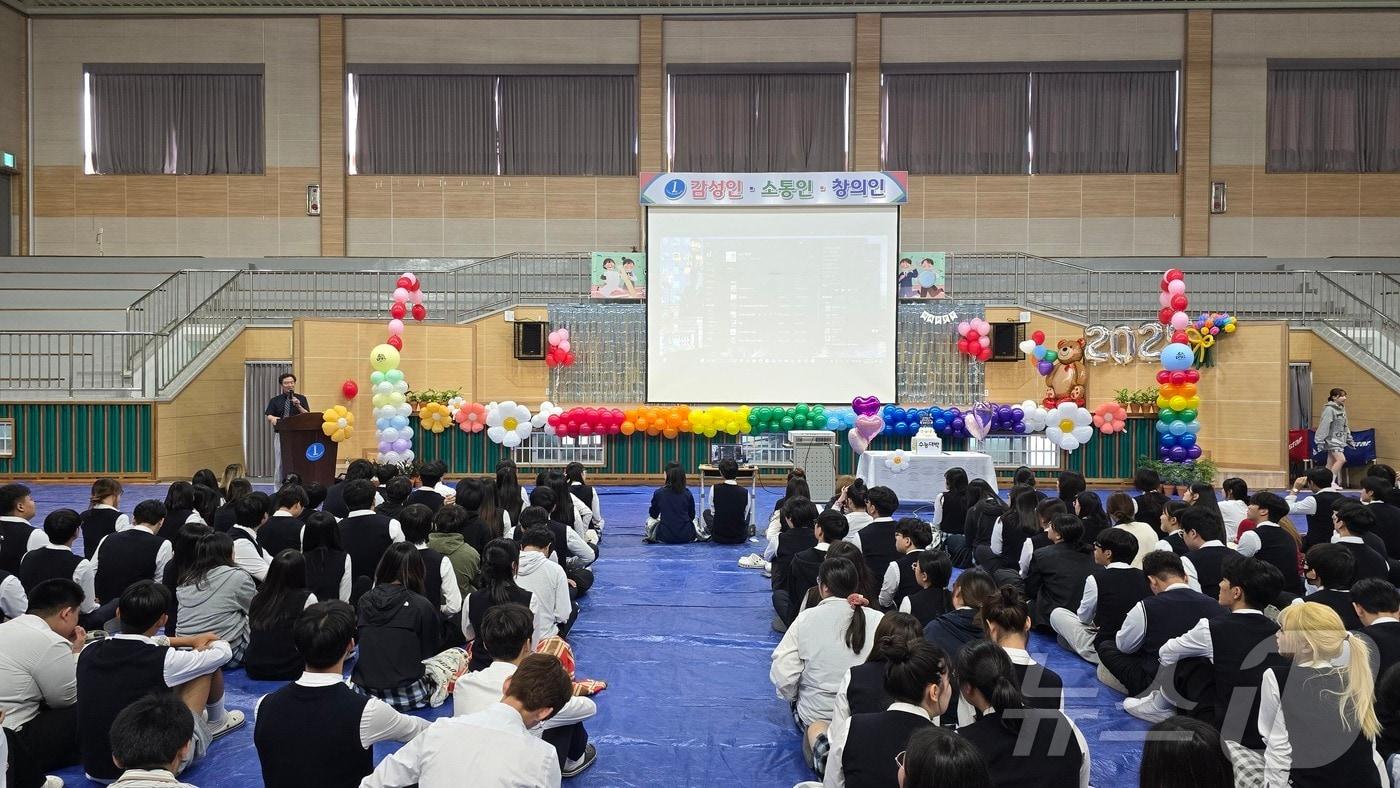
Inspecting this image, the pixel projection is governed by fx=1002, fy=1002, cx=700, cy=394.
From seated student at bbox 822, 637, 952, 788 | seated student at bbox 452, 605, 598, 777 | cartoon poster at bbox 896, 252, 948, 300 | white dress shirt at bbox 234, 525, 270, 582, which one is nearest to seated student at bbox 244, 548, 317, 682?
white dress shirt at bbox 234, 525, 270, 582

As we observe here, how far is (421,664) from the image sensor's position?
5082 millimetres

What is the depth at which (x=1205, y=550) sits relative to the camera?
5715mm

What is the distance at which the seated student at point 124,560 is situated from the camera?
561cm

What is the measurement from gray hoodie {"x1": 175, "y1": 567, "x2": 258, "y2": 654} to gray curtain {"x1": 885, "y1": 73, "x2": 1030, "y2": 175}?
16.5 meters

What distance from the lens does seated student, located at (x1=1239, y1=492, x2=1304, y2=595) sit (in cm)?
633

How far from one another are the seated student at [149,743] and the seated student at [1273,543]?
5.92 metres

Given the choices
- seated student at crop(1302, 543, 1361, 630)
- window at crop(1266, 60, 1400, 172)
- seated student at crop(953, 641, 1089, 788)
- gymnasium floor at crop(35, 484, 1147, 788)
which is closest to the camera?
seated student at crop(953, 641, 1089, 788)

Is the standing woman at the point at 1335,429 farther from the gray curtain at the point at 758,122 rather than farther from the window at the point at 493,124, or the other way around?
the window at the point at 493,124

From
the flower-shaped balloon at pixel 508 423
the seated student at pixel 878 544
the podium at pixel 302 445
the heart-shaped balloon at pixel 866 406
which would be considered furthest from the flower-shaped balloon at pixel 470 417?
the seated student at pixel 878 544

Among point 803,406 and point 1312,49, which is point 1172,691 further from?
point 1312,49

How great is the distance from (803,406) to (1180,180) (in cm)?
1040

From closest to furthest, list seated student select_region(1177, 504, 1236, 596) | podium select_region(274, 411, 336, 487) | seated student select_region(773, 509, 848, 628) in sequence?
1. seated student select_region(1177, 504, 1236, 596)
2. seated student select_region(773, 509, 848, 628)
3. podium select_region(274, 411, 336, 487)

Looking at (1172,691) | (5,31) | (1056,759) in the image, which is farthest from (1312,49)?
(5,31)

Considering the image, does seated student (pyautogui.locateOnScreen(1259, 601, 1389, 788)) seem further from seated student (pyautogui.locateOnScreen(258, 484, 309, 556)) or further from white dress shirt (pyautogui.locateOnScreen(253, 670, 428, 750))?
seated student (pyautogui.locateOnScreen(258, 484, 309, 556))
